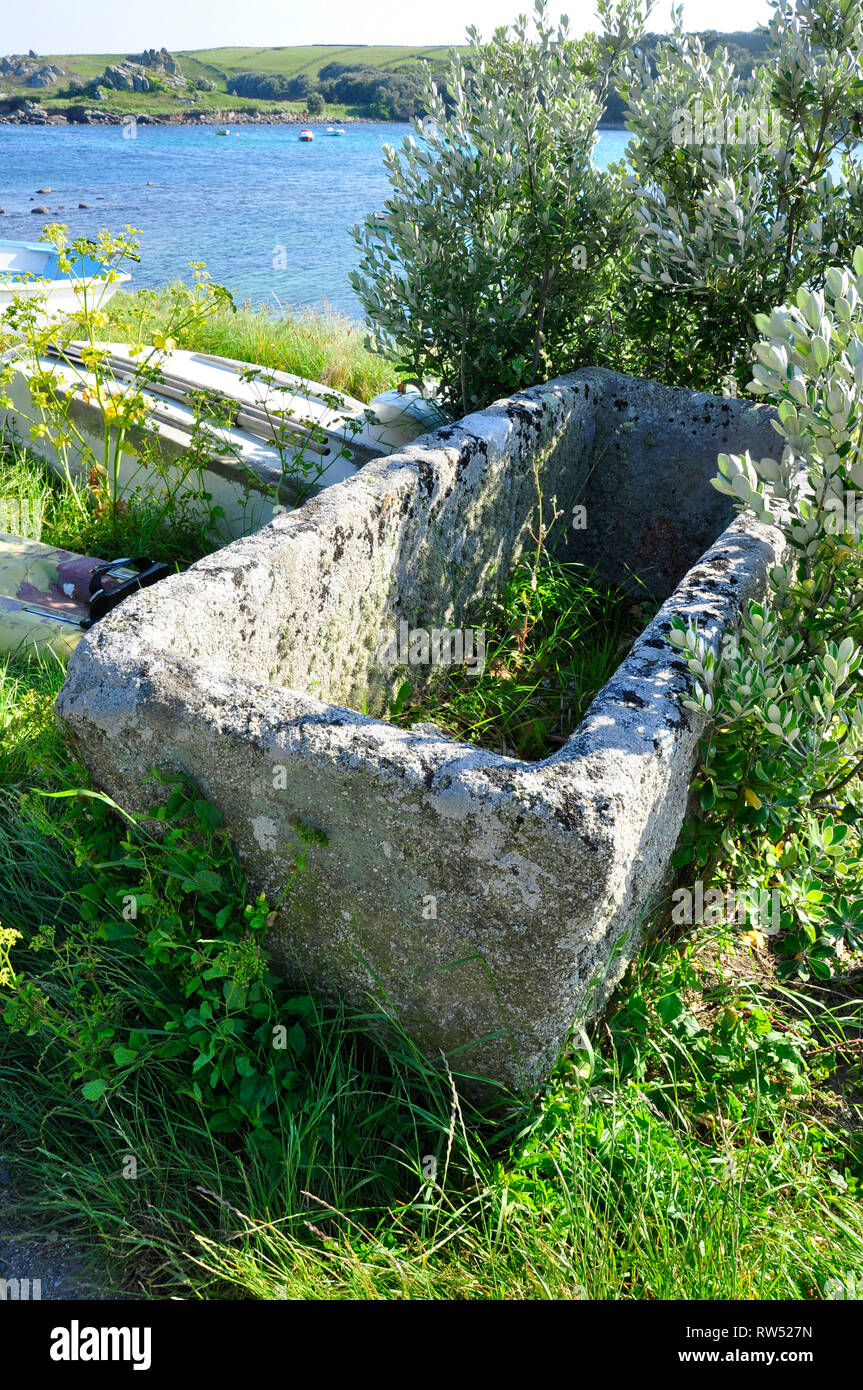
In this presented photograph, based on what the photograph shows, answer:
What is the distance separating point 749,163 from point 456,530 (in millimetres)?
2055

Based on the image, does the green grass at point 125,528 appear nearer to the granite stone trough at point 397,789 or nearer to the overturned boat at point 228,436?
the overturned boat at point 228,436

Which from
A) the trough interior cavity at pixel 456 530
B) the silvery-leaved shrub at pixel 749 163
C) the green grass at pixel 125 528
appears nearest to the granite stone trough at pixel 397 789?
the trough interior cavity at pixel 456 530

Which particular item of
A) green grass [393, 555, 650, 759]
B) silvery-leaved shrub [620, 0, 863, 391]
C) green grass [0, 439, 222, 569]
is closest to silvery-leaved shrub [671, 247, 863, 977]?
green grass [393, 555, 650, 759]

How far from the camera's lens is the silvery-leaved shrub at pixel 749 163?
3.54 meters

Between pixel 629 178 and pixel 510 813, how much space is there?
11.7ft

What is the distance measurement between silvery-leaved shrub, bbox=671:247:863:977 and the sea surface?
14.4 ft

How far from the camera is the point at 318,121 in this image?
7106 cm

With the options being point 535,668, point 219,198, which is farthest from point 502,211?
point 219,198

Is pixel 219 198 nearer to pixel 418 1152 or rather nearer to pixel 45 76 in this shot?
pixel 418 1152

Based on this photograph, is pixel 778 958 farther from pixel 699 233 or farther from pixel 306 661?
pixel 699 233

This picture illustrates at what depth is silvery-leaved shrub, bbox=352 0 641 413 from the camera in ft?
12.9

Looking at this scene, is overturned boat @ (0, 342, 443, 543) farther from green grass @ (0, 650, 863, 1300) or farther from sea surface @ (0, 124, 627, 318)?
green grass @ (0, 650, 863, 1300)

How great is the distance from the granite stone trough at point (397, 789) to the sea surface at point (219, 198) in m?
4.30

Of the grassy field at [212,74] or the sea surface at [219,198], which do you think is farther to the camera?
the grassy field at [212,74]
